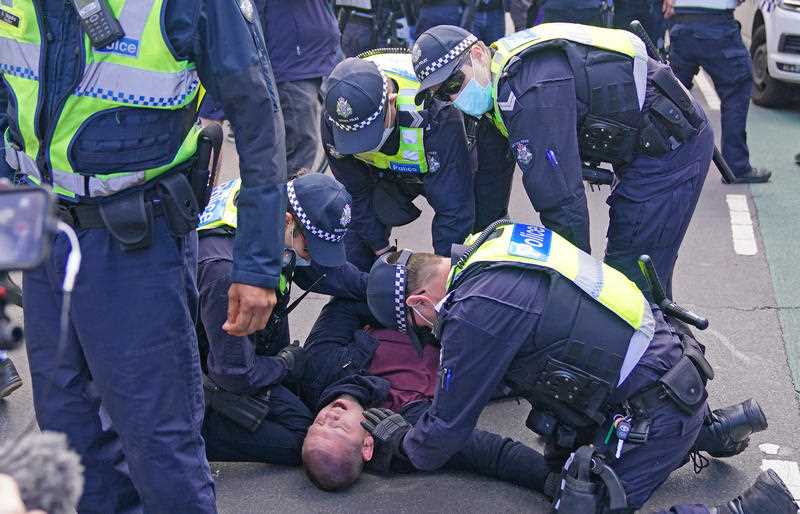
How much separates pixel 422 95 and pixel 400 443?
126 cm

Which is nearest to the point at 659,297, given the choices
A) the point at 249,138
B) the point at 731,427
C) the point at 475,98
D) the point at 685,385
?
the point at 685,385

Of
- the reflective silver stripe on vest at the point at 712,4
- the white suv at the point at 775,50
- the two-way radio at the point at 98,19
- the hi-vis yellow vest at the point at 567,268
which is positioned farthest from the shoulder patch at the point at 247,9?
the white suv at the point at 775,50

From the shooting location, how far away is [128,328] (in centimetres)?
254

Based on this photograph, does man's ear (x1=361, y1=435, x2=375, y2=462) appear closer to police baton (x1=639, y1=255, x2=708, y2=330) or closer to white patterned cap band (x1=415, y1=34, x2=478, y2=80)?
police baton (x1=639, y1=255, x2=708, y2=330)

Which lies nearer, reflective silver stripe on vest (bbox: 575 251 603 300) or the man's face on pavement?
reflective silver stripe on vest (bbox: 575 251 603 300)

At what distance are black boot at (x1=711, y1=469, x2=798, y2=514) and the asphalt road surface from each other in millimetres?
425

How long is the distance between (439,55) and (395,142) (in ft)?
1.54

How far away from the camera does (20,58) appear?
7.95 feet

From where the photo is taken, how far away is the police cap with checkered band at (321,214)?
11.5ft

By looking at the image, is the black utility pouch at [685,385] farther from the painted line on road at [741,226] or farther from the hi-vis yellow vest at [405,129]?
the painted line on road at [741,226]

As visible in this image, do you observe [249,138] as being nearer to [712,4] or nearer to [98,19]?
[98,19]

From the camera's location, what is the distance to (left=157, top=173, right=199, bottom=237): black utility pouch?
255 centimetres

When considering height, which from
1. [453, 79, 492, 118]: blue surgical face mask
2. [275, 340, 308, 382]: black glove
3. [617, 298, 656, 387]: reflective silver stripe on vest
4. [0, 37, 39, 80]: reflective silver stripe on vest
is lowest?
[275, 340, 308, 382]: black glove

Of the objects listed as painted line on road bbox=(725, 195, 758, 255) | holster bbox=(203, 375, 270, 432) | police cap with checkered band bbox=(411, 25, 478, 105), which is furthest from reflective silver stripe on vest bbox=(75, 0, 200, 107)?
painted line on road bbox=(725, 195, 758, 255)
